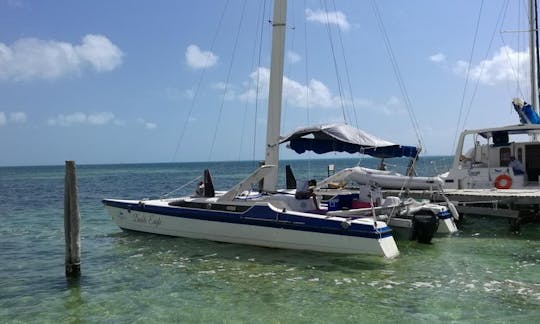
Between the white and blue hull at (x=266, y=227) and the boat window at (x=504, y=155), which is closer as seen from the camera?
the white and blue hull at (x=266, y=227)

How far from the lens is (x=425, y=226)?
1369 centimetres

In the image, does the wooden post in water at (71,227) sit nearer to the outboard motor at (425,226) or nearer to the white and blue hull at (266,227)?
the white and blue hull at (266,227)

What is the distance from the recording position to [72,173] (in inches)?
450

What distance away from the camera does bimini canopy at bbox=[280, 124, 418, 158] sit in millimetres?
14602

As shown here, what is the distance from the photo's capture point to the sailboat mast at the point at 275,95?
1556 cm

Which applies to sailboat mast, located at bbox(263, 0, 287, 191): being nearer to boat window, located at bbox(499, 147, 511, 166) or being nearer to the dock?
the dock

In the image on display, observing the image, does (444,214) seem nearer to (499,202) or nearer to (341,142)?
(499,202)

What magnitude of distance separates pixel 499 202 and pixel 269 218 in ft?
24.9

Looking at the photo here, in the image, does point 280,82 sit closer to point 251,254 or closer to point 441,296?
point 251,254

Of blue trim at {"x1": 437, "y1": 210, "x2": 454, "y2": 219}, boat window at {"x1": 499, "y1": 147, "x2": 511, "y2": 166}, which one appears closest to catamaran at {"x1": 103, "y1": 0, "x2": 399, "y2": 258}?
blue trim at {"x1": 437, "y1": 210, "x2": 454, "y2": 219}

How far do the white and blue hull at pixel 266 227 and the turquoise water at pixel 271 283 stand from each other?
25 cm

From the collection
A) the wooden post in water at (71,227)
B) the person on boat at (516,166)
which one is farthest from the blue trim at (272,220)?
the person on boat at (516,166)

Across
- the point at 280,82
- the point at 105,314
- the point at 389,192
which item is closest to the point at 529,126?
the point at 389,192

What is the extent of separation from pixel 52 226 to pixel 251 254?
36.5 ft
